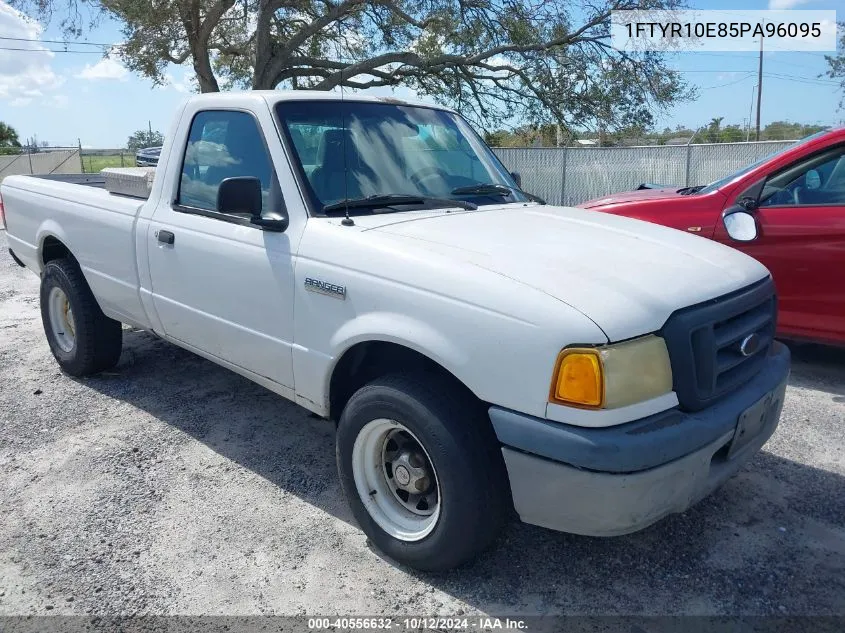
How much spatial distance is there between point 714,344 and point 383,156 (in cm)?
184

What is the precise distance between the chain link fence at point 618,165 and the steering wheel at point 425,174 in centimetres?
1330

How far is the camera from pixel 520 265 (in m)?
2.61


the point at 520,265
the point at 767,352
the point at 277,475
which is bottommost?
the point at 277,475

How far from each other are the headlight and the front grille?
6.0 inches

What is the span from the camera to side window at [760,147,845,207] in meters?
4.76

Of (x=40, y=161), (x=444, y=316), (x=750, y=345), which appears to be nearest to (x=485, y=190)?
(x=444, y=316)

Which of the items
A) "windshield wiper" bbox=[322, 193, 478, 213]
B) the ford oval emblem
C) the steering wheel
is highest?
the steering wheel

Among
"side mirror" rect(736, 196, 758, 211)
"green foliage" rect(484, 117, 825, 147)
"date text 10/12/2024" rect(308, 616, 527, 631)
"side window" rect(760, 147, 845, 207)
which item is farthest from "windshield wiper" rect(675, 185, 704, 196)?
"green foliage" rect(484, 117, 825, 147)

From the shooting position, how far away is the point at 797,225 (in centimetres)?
473

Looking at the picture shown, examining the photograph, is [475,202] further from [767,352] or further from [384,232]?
[767,352]

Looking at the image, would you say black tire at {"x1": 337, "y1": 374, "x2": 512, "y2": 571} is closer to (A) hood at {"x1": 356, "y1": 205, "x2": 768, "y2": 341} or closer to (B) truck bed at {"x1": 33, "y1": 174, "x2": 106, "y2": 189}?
(A) hood at {"x1": 356, "y1": 205, "x2": 768, "y2": 341}

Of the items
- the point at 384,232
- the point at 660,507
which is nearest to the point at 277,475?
the point at 384,232

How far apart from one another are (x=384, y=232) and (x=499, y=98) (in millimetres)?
19740

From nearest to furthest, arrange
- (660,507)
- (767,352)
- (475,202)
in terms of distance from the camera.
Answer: (660,507)
(767,352)
(475,202)
